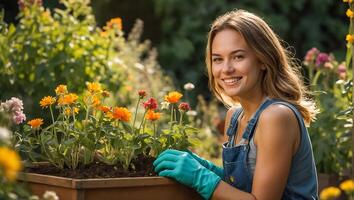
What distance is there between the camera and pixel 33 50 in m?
3.98

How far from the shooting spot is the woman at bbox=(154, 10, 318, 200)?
90.9 inches

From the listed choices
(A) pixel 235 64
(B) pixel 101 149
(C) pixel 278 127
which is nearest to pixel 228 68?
(A) pixel 235 64

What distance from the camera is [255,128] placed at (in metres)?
2.45

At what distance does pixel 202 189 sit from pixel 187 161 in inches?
3.9

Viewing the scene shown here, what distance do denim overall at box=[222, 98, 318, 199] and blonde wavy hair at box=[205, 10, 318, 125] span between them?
0.08 meters

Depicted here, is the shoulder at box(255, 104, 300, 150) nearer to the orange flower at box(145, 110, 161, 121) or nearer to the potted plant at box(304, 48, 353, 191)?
the orange flower at box(145, 110, 161, 121)

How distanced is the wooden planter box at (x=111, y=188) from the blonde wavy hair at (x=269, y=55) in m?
0.49

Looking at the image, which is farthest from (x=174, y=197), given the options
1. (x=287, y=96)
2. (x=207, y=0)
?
(x=207, y=0)

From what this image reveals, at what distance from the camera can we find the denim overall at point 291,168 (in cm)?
244

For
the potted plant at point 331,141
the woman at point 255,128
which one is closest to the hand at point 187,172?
the woman at point 255,128

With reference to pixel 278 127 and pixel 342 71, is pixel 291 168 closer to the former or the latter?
pixel 278 127

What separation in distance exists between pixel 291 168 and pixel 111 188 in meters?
0.64

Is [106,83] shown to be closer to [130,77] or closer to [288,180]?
[130,77]

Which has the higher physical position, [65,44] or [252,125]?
[65,44]
